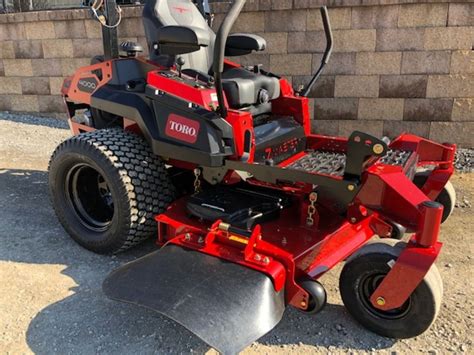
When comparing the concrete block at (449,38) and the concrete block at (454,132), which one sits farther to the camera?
the concrete block at (454,132)

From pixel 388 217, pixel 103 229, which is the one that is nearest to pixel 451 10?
pixel 388 217

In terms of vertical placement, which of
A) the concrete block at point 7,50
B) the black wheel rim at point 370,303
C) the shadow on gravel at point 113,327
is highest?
the concrete block at point 7,50

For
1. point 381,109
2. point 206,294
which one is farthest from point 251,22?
point 206,294

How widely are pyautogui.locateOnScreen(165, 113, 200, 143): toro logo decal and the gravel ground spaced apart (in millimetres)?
865

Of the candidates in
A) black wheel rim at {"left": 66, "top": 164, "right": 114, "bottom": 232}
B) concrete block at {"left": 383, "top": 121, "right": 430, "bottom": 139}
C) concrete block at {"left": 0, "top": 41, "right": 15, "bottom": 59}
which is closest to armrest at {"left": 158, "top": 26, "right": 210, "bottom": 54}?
black wheel rim at {"left": 66, "top": 164, "right": 114, "bottom": 232}

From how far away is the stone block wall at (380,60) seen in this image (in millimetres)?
5059

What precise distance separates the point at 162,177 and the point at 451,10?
368 centimetres

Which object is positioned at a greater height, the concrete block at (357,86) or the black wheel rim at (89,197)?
the concrete block at (357,86)

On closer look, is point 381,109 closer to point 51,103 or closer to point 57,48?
point 57,48

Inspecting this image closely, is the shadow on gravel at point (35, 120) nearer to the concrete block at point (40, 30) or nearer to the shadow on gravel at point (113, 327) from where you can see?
the concrete block at point (40, 30)

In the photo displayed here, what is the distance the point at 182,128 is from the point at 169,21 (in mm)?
1128

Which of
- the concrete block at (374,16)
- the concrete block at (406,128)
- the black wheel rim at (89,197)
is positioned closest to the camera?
the black wheel rim at (89,197)

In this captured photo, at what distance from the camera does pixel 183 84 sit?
2982 mm

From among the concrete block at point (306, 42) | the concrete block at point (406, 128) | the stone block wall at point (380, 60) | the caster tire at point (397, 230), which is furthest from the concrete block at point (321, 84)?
the caster tire at point (397, 230)
